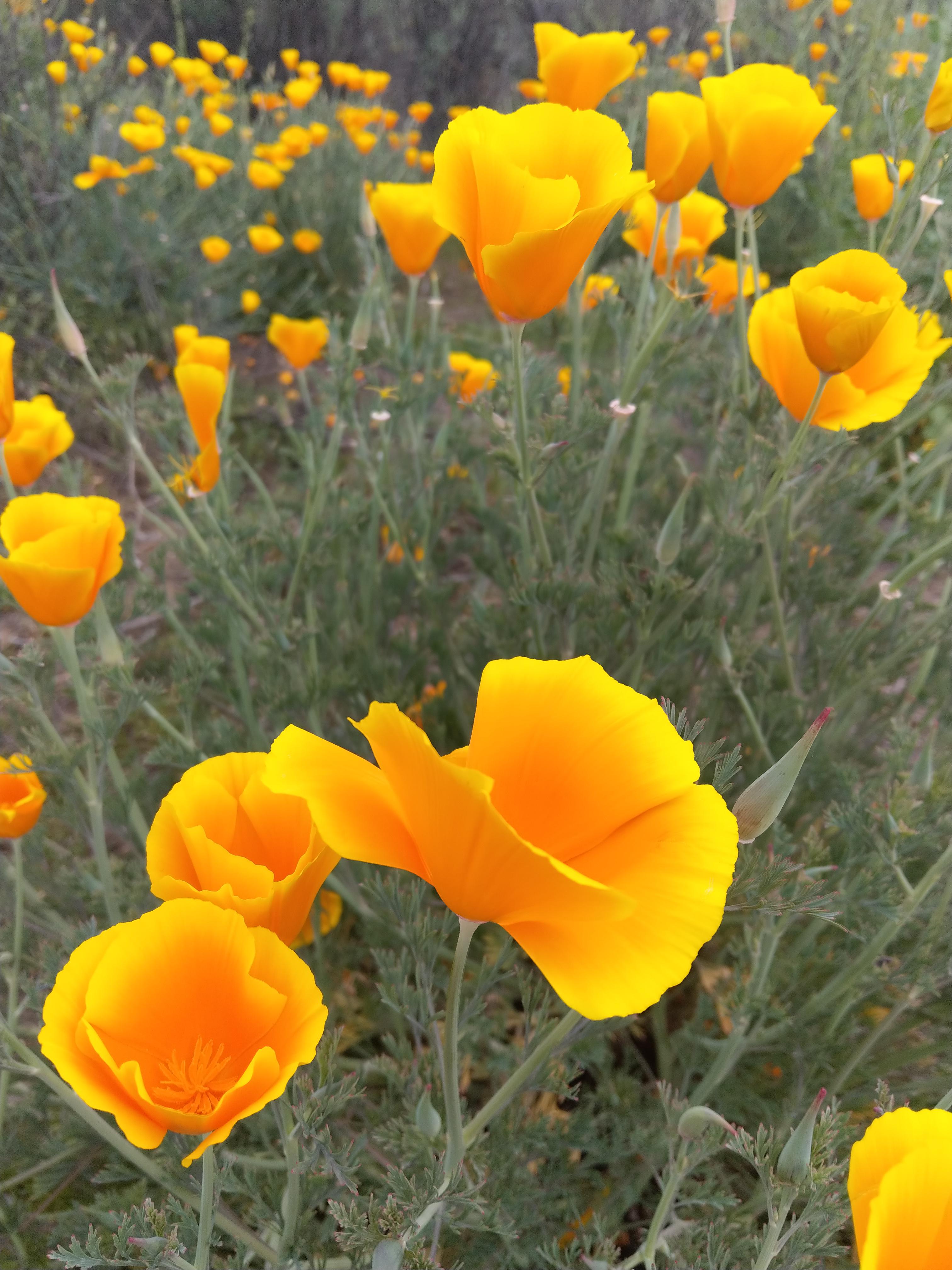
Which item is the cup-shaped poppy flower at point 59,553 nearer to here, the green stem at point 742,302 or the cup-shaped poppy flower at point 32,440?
the cup-shaped poppy flower at point 32,440

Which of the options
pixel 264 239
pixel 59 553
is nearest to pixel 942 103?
pixel 59 553

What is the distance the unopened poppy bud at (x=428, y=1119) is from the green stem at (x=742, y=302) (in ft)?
3.43

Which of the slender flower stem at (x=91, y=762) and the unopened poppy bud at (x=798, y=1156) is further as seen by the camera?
the slender flower stem at (x=91, y=762)

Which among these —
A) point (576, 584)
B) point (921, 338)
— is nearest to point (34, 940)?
point (576, 584)

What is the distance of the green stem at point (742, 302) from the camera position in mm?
1213

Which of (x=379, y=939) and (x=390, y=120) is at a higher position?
(x=390, y=120)

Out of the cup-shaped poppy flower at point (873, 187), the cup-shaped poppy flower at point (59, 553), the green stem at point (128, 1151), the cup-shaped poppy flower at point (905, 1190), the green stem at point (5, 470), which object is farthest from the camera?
the cup-shaped poppy flower at point (873, 187)

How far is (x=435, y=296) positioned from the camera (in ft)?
6.88

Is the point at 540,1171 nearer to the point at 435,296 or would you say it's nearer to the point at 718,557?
the point at 718,557

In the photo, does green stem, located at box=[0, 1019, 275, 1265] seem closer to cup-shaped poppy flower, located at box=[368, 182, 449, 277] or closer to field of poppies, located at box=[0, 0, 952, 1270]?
field of poppies, located at box=[0, 0, 952, 1270]

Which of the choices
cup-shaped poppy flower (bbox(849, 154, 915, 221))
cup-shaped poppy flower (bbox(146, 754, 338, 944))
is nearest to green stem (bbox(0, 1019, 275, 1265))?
cup-shaped poppy flower (bbox(146, 754, 338, 944))

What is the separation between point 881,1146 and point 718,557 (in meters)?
0.91

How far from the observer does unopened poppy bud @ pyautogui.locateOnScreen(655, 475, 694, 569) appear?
1.08 meters

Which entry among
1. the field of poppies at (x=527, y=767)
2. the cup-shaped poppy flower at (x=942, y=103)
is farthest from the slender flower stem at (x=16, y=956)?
the cup-shaped poppy flower at (x=942, y=103)
